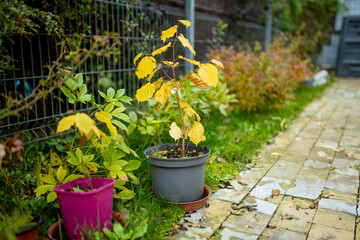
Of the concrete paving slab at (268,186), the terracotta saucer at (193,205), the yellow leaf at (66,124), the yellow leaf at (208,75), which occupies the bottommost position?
the concrete paving slab at (268,186)

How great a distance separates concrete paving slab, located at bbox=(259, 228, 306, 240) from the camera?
193 centimetres

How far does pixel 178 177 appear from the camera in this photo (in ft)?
7.13

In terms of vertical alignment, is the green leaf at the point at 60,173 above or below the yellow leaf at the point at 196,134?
below

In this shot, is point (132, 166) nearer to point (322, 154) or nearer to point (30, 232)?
point (30, 232)

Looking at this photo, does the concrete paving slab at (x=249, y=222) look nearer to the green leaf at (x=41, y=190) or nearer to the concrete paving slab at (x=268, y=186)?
the concrete paving slab at (x=268, y=186)

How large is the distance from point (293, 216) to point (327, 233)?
245 mm

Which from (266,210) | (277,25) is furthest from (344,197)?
(277,25)

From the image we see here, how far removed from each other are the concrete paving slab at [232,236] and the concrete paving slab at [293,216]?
8.4 inches

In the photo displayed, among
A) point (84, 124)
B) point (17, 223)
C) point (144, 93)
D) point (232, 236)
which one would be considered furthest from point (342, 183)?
point (17, 223)

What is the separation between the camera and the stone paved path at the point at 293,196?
2014 mm

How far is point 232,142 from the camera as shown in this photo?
3.65 metres

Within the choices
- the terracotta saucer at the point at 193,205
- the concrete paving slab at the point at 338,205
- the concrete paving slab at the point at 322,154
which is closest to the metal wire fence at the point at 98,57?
the terracotta saucer at the point at 193,205

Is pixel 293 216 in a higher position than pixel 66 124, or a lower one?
lower

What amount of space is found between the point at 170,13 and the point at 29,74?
1.94 m
